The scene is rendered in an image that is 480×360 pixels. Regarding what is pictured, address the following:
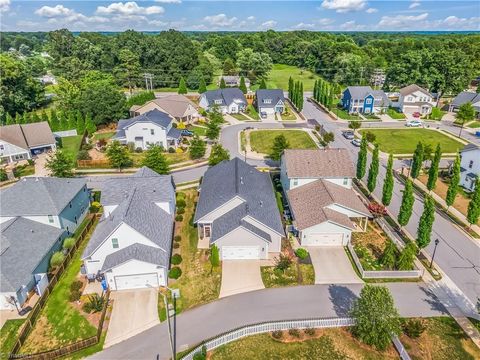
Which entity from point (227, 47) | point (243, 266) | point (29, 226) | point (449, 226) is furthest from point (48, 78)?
point (449, 226)

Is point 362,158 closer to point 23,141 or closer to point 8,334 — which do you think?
point 8,334

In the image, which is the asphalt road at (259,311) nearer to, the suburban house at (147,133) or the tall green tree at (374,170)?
the tall green tree at (374,170)

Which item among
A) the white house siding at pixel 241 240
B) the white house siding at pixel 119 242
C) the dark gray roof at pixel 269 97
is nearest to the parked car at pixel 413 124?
the dark gray roof at pixel 269 97

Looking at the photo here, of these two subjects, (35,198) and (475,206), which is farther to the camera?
(475,206)

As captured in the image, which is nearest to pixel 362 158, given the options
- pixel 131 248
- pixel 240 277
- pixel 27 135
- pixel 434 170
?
pixel 434 170

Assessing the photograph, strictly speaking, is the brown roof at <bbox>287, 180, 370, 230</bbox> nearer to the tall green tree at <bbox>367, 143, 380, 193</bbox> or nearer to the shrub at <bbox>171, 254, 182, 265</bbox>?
the tall green tree at <bbox>367, 143, 380, 193</bbox>

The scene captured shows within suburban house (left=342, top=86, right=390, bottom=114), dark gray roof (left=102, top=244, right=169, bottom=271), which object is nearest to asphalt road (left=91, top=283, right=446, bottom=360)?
dark gray roof (left=102, top=244, right=169, bottom=271)
